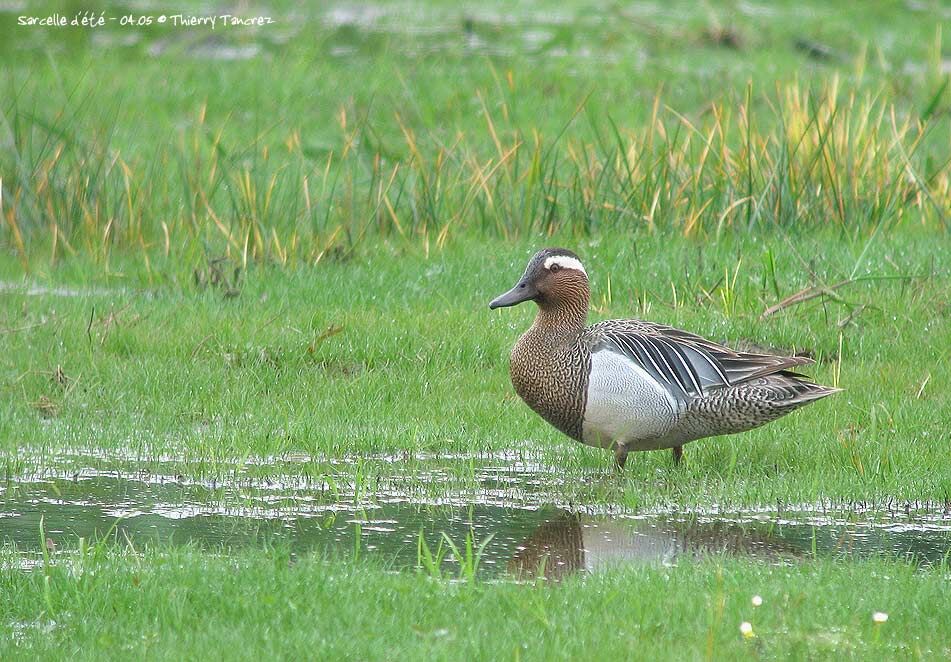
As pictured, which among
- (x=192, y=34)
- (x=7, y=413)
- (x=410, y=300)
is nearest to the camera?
(x=7, y=413)

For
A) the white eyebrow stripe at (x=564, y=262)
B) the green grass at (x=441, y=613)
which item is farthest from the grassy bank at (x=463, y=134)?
the green grass at (x=441, y=613)

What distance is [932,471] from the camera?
253 inches

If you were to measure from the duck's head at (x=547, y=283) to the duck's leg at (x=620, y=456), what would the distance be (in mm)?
773

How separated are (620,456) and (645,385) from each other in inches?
15.6

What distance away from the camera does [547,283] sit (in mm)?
6977

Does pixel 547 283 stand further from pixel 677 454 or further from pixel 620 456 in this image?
pixel 677 454

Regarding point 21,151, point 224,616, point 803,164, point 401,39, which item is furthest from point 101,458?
point 401,39

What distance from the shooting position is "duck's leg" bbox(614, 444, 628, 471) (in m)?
6.66

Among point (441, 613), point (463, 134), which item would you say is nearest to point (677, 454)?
point (441, 613)

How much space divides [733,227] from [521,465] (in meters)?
3.85

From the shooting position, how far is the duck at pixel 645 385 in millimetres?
6492

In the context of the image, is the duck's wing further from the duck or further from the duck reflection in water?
the duck reflection in water

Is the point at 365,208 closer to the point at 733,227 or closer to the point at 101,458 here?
the point at 733,227

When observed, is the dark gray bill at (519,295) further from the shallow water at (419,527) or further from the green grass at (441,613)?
the green grass at (441,613)
